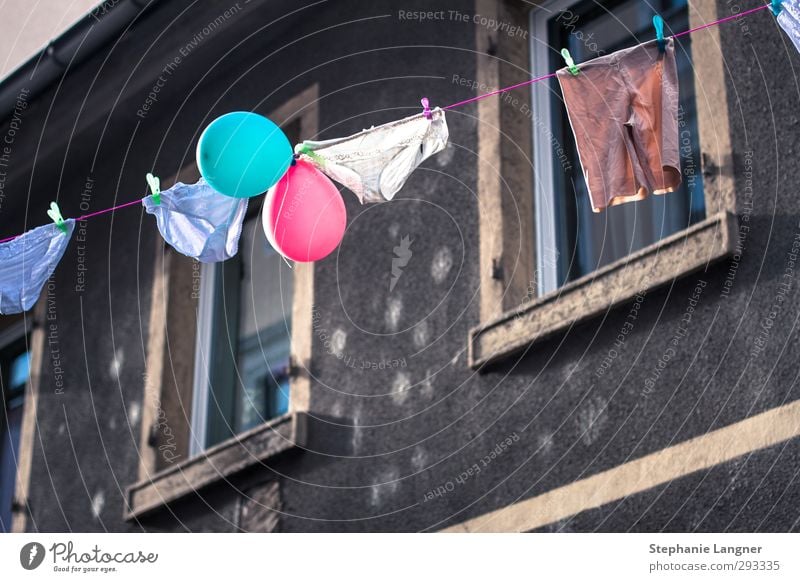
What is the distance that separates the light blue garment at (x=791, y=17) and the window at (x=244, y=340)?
14.6 ft

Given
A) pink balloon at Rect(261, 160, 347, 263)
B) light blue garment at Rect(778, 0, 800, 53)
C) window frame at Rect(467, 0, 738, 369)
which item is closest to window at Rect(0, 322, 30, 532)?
window frame at Rect(467, 0, 738, 369)

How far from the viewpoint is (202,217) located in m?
7.63

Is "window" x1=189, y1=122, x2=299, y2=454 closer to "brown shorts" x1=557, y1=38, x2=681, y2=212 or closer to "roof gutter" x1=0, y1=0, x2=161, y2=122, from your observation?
"roof gutter" x1=0, y1=0, x2=161, y2=122

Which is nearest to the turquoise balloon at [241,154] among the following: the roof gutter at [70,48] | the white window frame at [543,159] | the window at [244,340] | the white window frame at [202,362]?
the white window frame at [543,159]

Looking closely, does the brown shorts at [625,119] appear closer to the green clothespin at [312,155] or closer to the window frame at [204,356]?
the green clothespin at [312,155]

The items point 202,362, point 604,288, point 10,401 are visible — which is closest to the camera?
point 604,288

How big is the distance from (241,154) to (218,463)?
2952mm

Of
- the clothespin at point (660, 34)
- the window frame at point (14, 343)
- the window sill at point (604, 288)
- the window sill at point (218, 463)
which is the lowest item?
the window sill at point (604, 288)

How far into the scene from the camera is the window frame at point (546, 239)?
755 centimetres

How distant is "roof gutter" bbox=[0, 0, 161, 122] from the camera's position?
10.2 meters
